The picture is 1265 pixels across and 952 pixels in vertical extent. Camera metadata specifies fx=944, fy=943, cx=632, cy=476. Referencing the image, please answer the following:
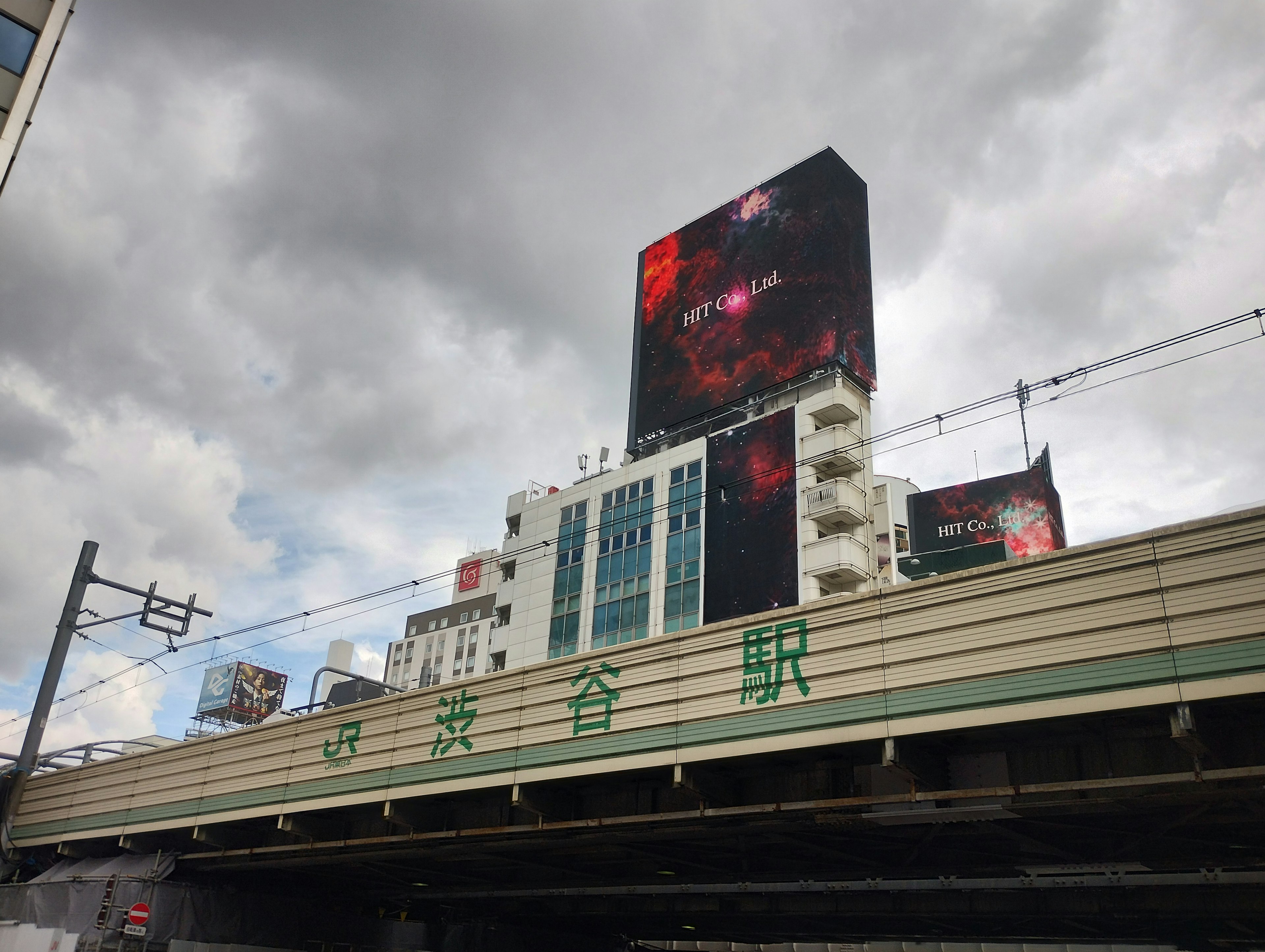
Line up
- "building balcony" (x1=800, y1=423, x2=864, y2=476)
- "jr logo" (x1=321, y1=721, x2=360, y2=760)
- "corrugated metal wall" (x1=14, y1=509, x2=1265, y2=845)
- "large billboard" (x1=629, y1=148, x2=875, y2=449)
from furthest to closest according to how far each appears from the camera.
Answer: "large billboard" (x1=629, y1=148, x2=875, y2=449) → "building balcony" (x1=800, y1=423, x2=864, y2=476) → "jr logo" (x1=321, y1=721, x2=360, y2=760) → "corrugated metal wall" (x1=14, y1=509, x2=1265, y2=845)

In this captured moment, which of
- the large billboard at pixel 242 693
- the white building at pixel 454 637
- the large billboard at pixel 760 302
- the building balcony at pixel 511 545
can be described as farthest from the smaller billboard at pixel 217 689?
the large billboard at pixel 760 302

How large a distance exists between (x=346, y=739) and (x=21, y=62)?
1833cm

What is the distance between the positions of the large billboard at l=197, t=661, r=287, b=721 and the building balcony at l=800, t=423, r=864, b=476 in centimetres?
9613

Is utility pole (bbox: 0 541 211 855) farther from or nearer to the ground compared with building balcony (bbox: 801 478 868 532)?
nearer to the ground

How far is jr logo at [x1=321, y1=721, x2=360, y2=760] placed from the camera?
24047 mm

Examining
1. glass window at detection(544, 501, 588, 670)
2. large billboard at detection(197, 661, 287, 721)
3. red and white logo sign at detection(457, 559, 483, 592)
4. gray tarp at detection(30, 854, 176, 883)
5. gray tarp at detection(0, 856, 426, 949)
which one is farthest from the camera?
red and white logo sign at detection(457, 559, 483, 592)

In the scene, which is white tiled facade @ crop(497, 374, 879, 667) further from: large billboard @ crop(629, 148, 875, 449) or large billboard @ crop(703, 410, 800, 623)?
large billboard @ crop(629, 148, 875, 449)

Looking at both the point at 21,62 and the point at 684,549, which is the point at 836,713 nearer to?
the point at 21,62

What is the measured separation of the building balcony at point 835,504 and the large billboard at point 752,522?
A: 1.81 meters

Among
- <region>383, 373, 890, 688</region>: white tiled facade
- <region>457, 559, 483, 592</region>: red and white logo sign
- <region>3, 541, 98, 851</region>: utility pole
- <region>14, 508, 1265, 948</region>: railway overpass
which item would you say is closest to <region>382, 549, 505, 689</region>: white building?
<region>457, 559, 483, 592</region>: red and white logo sign

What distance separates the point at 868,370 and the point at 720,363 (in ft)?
33.0

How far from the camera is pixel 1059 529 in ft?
284

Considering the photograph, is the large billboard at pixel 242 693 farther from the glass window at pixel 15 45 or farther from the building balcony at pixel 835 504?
the glass window at pixel 15 45

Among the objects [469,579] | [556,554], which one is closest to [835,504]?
[556,554]
